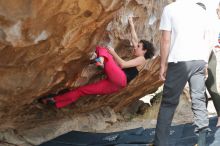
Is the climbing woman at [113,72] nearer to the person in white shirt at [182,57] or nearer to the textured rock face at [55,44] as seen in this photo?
the textured rock face at [55,44]

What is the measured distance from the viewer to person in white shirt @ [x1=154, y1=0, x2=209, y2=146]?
177 inches

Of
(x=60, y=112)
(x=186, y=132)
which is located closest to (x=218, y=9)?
(x=186, y=132)

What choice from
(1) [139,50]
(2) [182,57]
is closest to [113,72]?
(1) [139,50]

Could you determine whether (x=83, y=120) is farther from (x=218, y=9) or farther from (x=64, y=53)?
(x=218, y=9)

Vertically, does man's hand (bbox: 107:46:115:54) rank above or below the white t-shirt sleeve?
below

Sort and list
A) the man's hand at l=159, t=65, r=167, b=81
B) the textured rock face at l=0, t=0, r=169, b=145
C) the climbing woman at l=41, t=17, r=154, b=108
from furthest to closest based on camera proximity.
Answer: the climbing woman at l=41, t=17, r=154, b=108 < the man's hand at l=159, t=65, r=167, b=81 < the textured rock face at l=0, t=0, r=169, b=145

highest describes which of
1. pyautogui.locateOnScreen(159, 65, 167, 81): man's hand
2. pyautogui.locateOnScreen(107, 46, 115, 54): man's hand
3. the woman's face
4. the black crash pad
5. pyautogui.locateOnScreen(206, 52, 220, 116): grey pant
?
pyautogui.locateOnScreen(107, 46, 115, 54): man's hand

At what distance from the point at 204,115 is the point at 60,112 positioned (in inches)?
100

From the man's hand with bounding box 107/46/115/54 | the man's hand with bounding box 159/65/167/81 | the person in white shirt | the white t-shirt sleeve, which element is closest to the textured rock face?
the man's hand with bounding box 107/46/115/54

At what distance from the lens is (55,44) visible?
15.1 feet

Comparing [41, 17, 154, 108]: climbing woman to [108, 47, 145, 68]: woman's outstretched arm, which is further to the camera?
[108, 47, 145, 68]: woman's outstretched arm

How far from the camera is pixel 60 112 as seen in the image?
6.49 meters

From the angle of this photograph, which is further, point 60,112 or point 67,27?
point 60,112

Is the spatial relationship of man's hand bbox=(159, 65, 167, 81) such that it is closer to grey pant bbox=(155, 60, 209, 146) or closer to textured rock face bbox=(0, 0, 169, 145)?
grey pant bbox=(155, 60, 209, 146)
